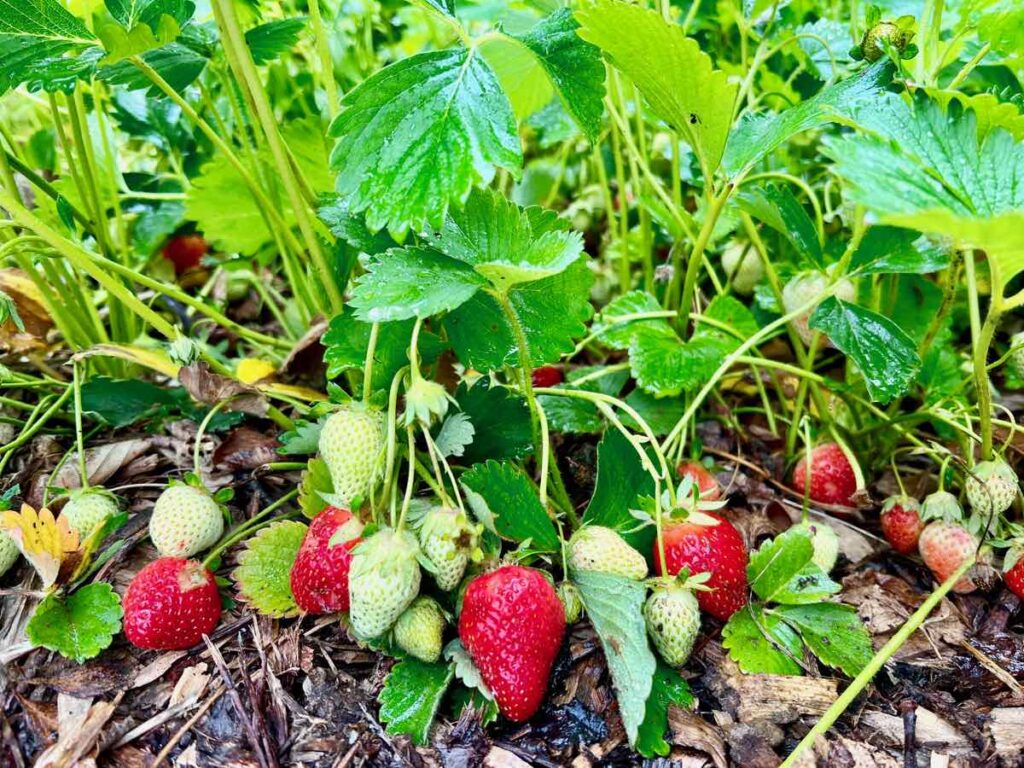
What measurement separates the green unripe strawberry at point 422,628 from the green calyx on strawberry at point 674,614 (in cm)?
21

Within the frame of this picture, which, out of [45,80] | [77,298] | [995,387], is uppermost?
[45,80]

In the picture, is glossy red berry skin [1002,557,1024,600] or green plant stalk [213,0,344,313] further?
glossy red berry skin [1002,557,1024,600]

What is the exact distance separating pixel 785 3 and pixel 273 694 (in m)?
1.14

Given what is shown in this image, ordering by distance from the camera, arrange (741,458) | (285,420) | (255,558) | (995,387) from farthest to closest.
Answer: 1. (995,387)
2. (741,458)
3. (285,420)
4. (255,558)

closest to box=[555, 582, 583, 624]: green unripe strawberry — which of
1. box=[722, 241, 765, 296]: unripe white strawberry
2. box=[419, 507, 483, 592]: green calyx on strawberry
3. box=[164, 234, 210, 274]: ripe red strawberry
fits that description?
box=[419, 507, 483, 592]: green calyx on strawberry

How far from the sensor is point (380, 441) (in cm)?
80

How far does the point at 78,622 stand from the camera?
2.89 feet

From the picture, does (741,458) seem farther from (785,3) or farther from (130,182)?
(130,182)

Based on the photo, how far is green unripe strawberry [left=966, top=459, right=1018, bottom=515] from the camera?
2.95ft

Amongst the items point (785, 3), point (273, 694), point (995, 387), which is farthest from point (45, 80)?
point (995, 387)

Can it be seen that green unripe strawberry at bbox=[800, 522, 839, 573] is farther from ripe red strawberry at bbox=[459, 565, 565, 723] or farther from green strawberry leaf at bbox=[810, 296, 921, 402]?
ripe red strawberry at bbox=[459, 565, 565, 723]

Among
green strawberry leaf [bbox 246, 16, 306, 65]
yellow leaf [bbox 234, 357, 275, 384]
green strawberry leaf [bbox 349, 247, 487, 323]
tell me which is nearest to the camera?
green strawberry leaf [bbox 349, 247, 487, 323]

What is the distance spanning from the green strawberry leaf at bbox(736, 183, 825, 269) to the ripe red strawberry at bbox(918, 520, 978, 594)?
342 millimetres

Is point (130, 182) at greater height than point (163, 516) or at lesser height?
greater
